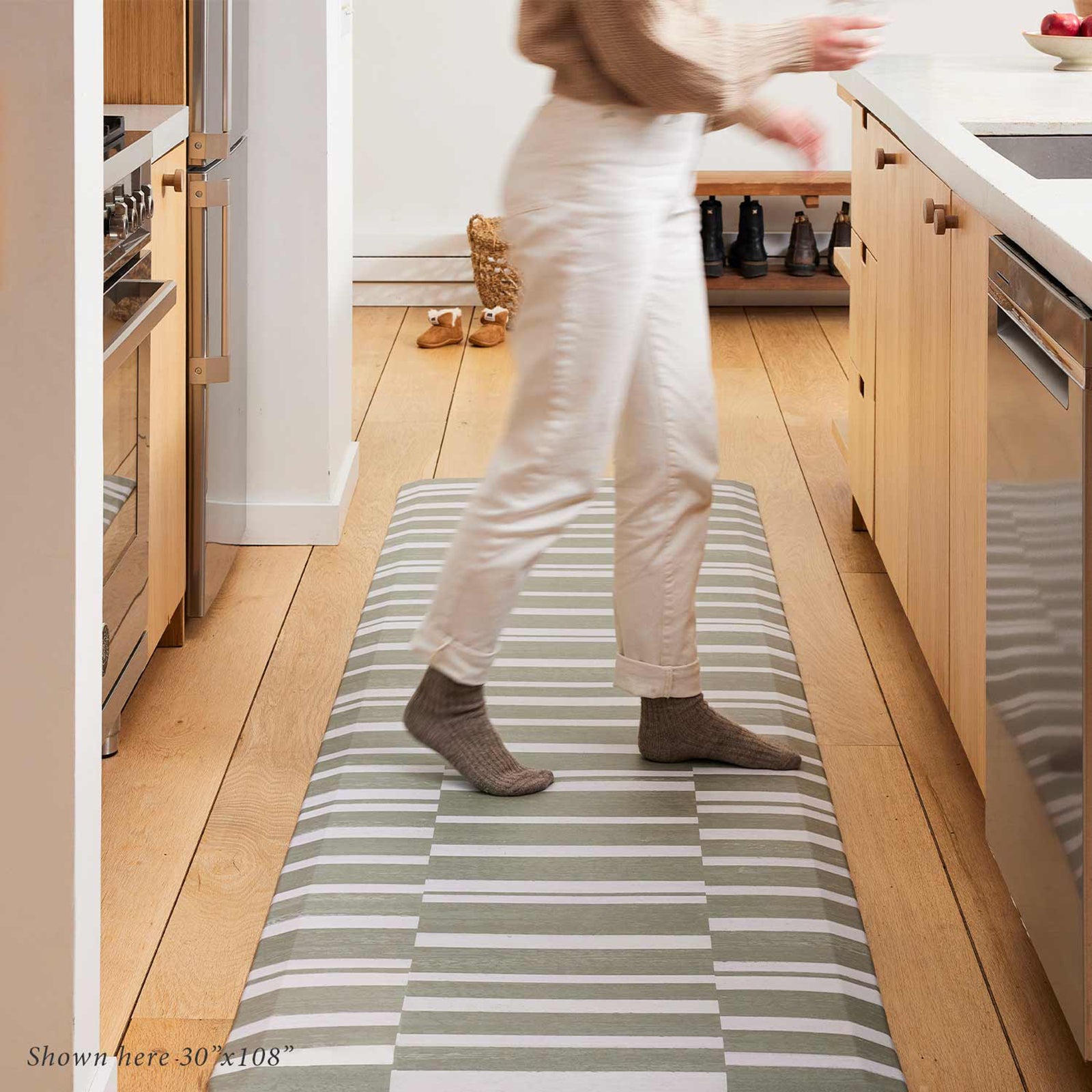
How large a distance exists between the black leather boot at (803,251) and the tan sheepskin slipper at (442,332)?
1143 mm

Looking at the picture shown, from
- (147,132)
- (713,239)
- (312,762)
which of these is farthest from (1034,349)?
(713,239)

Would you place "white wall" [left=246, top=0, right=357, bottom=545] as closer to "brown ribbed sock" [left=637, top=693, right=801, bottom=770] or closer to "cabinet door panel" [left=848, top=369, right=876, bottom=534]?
"cabinet door panel" [left=848, top=369, right=876, bottom=534]

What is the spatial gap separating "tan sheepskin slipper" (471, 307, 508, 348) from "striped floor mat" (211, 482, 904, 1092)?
89.2 inches

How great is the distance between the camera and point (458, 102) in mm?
5098

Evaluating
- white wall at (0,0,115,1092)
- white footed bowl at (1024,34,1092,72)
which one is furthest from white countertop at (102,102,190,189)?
white footed bowl at (1024,34,1092,72)

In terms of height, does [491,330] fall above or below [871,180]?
below

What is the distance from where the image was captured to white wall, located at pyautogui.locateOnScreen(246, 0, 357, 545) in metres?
2.76

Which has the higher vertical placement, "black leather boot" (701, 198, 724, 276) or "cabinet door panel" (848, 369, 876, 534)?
"black leather boot" (701, 198, 724, 276)

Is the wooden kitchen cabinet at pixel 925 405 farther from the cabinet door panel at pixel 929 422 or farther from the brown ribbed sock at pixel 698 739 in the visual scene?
the brown ribbed sock at pixel 698 739

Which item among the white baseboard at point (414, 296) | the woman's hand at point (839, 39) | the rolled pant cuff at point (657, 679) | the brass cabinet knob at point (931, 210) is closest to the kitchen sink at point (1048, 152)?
the brass cabinet knob at point (931, 210)

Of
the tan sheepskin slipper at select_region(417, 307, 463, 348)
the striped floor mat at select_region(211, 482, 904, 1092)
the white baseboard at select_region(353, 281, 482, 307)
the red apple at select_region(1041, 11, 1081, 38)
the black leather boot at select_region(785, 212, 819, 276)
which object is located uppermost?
the red apple at select_region(1041, 11, 1081, 38)

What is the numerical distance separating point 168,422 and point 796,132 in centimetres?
106

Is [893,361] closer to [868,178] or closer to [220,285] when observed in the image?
[868,178]

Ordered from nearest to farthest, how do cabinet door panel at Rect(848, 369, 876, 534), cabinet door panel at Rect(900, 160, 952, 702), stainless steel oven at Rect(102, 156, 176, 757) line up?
stainless steel oven at Rect(102, 156, 176, 757) → cabinet door panel at Rect(900, 160, 952, 702) → cabinet door panel at Rect(848, 369, 876, 534)
